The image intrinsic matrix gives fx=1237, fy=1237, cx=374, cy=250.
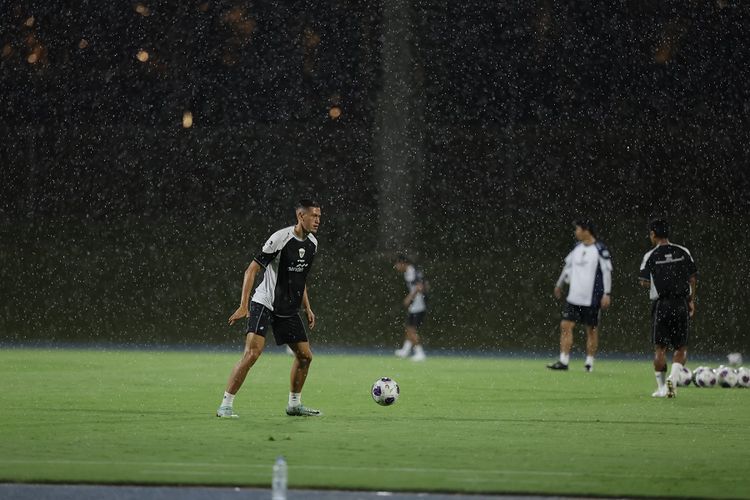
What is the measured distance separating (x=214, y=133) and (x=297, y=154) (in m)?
2.12

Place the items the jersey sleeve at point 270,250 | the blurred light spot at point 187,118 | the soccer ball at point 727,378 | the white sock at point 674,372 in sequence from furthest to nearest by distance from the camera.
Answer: the blurred light spot at point 187,118
the soccer ball at point 727,378
the white sock at point 674,372
the jersey sleeve at point 270,250

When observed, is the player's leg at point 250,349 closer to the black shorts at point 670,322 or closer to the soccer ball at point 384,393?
the soccer ball at point 384,393

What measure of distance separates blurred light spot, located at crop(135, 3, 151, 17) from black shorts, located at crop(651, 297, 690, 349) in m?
22.8

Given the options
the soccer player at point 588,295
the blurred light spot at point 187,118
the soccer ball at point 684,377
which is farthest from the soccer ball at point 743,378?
the blurred light spot at point 187,118

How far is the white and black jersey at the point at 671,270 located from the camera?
1501 centimetres

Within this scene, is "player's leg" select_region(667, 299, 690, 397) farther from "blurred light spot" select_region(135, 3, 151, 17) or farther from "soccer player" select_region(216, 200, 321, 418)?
"blurred light spot" select_region(135, 3, 151, 17)

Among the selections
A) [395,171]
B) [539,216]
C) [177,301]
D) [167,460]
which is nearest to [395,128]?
[395,171]

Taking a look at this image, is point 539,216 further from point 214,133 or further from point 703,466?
point 703,466

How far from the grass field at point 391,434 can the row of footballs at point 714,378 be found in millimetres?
542

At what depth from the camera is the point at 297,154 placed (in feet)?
99.5

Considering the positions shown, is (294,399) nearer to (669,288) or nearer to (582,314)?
(669,288)

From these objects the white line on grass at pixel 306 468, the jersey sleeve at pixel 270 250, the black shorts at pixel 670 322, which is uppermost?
the jersey sleeve at pixel 270 250

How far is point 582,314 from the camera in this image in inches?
834

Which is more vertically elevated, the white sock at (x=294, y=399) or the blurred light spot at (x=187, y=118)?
the blurred light spot at (x=187, y=118)
